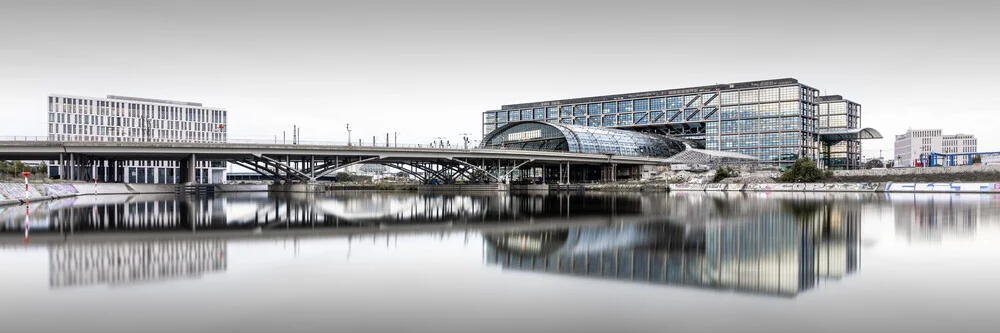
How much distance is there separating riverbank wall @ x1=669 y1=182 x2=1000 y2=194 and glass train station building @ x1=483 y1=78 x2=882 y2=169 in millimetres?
33523

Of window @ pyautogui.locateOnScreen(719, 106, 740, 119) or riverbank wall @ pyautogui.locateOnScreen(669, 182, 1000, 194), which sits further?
window @ pyautogui.locateOnScreen(719, 106, 740, 119)

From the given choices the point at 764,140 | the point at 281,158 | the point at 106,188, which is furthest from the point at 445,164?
the point at 764,140

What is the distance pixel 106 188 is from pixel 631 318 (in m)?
83.6

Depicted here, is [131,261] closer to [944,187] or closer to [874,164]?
[944,187]

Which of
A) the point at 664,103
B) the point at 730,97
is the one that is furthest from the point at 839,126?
the point at 664,103

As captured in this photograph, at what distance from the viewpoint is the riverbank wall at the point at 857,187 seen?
73062 mm

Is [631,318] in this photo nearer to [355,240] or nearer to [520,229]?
[355,240]

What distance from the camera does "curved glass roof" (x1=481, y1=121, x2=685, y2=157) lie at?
409ft

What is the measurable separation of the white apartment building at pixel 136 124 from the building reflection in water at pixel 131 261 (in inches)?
4937

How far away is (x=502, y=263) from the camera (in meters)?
15.7

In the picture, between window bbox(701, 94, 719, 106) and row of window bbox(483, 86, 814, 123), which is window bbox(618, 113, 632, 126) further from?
window bbox(701, 94, 719, 106)

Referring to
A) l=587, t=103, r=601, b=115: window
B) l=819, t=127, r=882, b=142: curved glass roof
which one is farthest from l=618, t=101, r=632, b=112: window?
l=819, t=127, r=882, b=142: curved glass roof

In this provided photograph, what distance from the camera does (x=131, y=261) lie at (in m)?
15.8

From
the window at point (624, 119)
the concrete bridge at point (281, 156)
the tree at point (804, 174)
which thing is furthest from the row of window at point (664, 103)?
the tree at point (804, 174)
